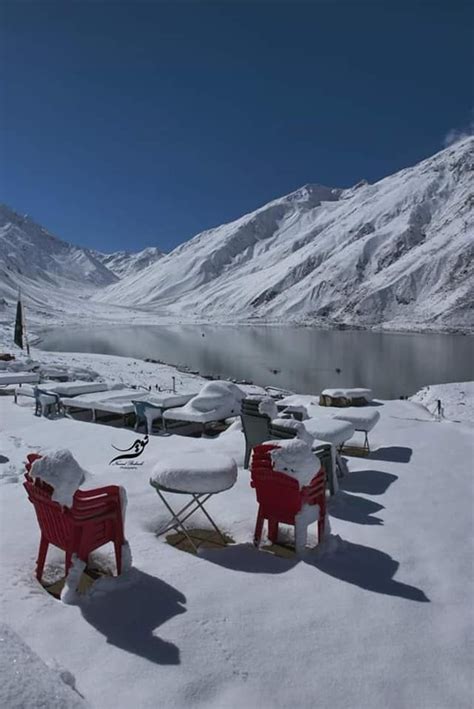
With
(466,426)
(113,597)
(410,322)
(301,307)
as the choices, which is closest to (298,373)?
(466,426)

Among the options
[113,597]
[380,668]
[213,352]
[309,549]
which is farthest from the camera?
[213,352]

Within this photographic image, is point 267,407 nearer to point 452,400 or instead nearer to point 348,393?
point 348,393

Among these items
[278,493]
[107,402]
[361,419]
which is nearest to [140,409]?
[107,402]

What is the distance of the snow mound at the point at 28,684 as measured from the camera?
267 centimetres

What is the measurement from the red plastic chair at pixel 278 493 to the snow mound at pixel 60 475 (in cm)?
197

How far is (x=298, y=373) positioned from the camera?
5031 centimetres

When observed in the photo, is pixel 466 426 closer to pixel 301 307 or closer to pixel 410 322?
pixel 410 322

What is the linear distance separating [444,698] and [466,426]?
957cm

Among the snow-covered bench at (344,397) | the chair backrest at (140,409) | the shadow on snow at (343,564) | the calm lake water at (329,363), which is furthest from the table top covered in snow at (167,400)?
the calm lake water at (329,363)

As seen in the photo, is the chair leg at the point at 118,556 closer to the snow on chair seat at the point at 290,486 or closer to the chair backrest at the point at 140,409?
the snow on chair seat at the point at 290,486

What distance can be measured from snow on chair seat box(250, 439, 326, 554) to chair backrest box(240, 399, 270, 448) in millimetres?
2327

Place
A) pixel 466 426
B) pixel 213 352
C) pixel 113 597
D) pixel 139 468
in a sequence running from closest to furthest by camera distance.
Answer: pixel 113 597 → pixel 139 468 → pixel 466 426 → pixel 213 352

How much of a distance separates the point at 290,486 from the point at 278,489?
17cm

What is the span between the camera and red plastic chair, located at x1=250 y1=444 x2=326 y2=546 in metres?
5.32
